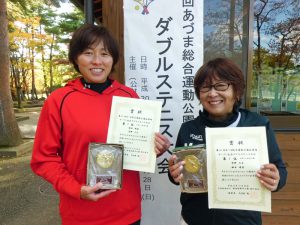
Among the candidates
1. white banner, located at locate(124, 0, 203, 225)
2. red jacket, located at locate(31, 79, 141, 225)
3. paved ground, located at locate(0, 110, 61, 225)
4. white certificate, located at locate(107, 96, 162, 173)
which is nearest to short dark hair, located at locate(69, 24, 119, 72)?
red jacket, located at locate(31, 79, 141, 225)

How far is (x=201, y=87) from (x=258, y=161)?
522 mm

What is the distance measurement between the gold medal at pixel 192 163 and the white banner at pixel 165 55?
120cm

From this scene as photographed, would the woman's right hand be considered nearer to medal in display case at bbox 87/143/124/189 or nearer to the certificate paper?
the certificate paper

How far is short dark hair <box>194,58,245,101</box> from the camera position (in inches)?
68.2

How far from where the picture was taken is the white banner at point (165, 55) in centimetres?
284

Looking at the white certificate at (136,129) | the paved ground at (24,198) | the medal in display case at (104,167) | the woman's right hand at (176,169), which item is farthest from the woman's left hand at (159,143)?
the paved ground at (24,198)

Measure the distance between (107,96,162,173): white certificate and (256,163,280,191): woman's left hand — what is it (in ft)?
2.08

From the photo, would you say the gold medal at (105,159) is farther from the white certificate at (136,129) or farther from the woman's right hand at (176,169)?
the woman's right hand at (176,169)

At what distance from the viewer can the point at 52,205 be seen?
4.90 m

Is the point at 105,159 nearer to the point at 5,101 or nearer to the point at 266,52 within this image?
the point at 266,52

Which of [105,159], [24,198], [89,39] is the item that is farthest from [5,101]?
[105,159]

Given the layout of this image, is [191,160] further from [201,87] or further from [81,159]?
[81,159]

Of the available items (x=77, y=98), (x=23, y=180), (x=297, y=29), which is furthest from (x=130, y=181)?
(x=23, y=180)

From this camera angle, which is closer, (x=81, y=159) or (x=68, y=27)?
(x=81, y=159)
